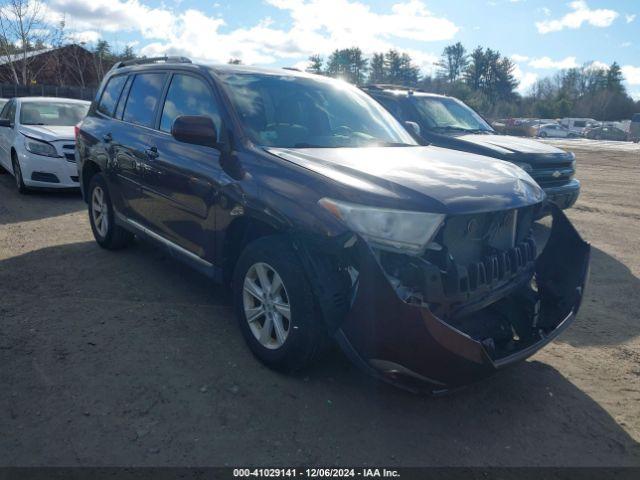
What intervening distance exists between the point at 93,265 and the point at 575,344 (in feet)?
14.9

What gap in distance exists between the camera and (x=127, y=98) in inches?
206

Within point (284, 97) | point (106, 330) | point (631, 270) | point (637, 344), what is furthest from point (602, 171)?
point (106, 330)

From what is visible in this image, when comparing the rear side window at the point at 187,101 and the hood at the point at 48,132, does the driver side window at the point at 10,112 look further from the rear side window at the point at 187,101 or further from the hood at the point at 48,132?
the rear side window at the point at 187,101

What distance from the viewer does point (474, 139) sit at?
7801 millimetres

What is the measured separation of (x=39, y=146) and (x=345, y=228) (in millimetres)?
7679

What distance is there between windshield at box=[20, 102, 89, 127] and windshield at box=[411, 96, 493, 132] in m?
6.31

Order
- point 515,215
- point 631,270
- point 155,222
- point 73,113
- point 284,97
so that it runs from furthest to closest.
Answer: point 73,113 < point 631,270 < point 155,222 < point 284,97 < point 515,215

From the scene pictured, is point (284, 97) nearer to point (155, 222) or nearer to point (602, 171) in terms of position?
point (155, 222)

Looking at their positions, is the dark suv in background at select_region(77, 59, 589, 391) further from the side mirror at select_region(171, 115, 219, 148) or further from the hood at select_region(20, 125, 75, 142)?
the hood at select_region(20, 125, 75, 142)

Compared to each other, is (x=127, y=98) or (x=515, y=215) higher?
(x=127, y=98)

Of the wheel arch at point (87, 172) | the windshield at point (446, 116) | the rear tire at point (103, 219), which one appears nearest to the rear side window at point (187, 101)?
the rear tire at point (103, 219)

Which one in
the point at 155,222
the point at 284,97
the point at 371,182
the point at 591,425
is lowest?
the point at 591,425

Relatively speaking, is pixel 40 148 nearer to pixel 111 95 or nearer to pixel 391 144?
pixel 111 95

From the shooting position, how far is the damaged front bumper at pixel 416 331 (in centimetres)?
257
